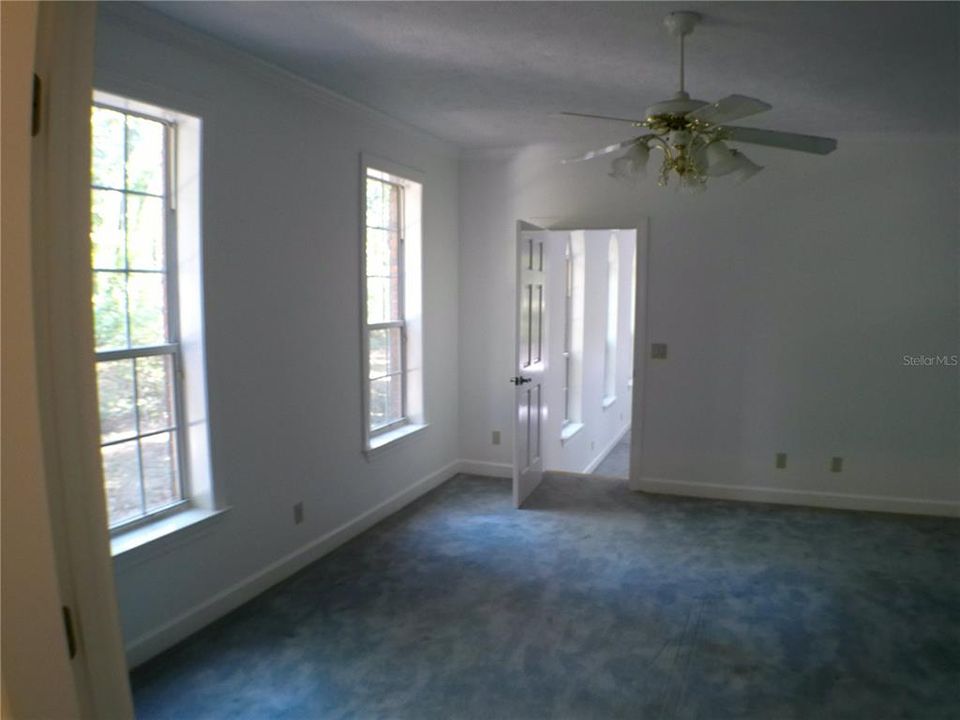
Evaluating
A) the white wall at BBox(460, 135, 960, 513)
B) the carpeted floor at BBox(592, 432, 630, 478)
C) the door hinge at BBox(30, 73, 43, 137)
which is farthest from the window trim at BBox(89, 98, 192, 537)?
the carpeted floor at BBox(592, 432, 630, 478)

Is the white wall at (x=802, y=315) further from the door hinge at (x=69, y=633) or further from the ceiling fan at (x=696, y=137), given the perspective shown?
the door hinge at (x=69, y=633)

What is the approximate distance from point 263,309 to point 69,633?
2.62 metres

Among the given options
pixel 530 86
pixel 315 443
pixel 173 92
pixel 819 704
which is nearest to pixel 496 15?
pixel 530 86

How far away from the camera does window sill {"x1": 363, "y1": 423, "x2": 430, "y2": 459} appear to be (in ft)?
14.2

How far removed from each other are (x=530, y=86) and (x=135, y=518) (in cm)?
279

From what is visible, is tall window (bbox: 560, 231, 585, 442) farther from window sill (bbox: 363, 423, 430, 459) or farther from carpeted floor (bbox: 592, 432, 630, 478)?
window sill (bbox: 363, 423, 430, 459)

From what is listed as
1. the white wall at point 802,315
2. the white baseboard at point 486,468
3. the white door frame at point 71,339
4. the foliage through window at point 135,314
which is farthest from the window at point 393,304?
the white door frame at point 71,339

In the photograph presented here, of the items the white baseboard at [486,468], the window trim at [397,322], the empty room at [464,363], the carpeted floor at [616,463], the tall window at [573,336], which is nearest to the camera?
the empty room at [464,363]

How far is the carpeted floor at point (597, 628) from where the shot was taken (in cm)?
255

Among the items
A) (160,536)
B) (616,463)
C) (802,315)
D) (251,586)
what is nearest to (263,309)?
(160,536)

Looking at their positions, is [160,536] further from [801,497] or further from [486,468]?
[801,497]

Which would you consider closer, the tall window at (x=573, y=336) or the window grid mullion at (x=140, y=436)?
the window grid mullion at (x=140, y=436)

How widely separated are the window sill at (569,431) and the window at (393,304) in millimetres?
1850

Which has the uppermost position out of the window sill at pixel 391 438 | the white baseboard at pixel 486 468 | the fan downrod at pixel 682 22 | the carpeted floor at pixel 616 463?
the fan downrod at pixel 682 22
